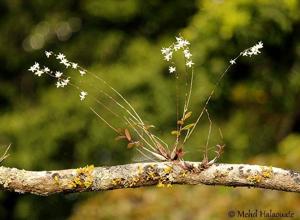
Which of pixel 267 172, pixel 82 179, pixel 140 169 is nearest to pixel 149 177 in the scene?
pixel 140 169

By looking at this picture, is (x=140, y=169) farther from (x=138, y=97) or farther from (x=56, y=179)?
(x=138, y=97)

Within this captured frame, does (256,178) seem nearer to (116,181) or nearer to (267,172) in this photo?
(267,172)

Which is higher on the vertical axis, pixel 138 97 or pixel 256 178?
pixel 138 97

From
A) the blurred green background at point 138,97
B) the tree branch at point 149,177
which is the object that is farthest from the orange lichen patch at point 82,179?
the blurred green background at point 138,97

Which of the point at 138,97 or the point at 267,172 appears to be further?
the point at 138,97

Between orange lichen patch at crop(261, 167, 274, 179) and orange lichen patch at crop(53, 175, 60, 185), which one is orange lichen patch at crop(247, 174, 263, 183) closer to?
orange lichen patch at crop(261, 167, 274, 179)

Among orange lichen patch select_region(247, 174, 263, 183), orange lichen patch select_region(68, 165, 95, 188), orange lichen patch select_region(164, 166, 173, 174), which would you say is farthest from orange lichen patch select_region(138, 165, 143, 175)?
orange lichen patch select_region(247, 174, 263, 183)

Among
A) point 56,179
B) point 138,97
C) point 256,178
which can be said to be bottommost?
point 56,179
